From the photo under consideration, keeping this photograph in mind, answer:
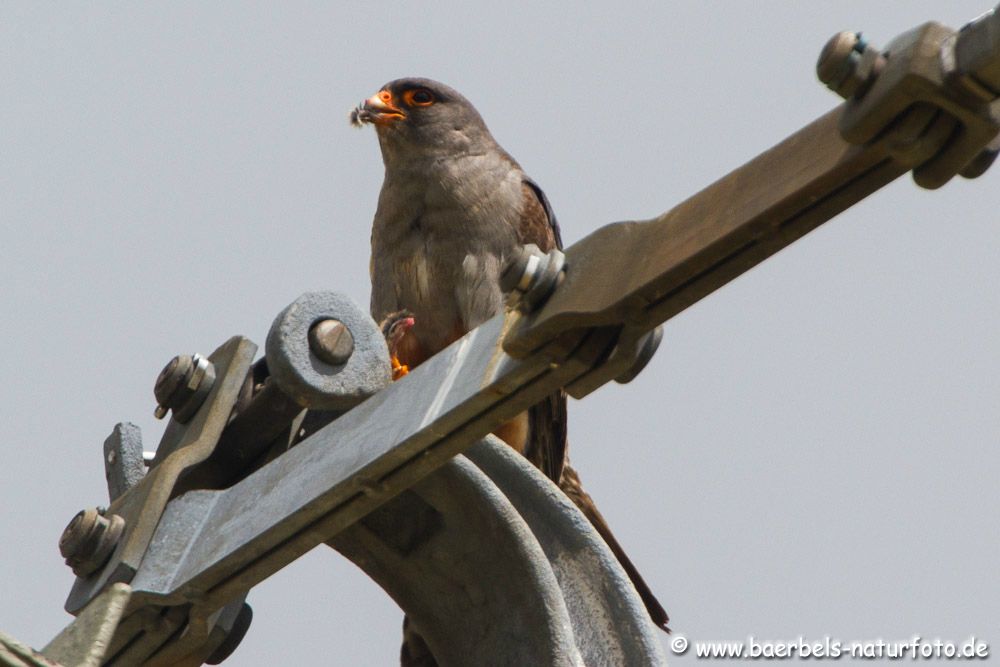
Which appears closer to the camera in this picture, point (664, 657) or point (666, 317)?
point (666, 317)

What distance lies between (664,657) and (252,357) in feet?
2.85

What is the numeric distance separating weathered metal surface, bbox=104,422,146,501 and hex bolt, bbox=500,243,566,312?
979mm

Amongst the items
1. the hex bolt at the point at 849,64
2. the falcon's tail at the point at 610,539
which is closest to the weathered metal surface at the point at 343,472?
the hex bolt at the point at 849,64

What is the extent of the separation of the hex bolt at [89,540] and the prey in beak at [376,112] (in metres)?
4.62

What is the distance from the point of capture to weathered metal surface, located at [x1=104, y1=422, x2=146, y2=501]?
3279 millimetres

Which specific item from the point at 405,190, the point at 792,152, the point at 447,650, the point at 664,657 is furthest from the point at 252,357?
the point at 405,190

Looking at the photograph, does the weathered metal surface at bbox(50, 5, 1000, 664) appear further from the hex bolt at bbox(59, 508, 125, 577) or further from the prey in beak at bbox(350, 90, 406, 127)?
the prey in beak at bbox(350, 90, 406, 127)

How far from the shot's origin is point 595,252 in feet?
8.43

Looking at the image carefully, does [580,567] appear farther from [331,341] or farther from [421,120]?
[421,120]

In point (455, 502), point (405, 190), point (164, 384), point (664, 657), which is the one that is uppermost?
point (405, 190)

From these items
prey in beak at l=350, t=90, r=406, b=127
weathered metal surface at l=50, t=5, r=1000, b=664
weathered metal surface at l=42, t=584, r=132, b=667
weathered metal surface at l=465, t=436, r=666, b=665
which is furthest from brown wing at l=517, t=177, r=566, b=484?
weathered metal surface at l=42, t=584, r=132, b=667

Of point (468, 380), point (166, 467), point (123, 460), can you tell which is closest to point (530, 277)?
point (468, 380)

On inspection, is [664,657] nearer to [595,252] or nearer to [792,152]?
[595,252]

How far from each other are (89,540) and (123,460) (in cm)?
36
